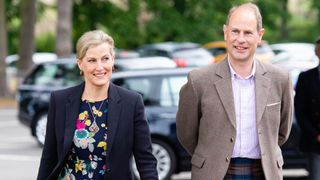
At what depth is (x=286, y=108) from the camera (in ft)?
16.7

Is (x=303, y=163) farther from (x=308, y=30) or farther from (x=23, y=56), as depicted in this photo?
(x=308, y=30)

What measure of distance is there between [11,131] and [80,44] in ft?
49.5

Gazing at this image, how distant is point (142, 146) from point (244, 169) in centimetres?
59

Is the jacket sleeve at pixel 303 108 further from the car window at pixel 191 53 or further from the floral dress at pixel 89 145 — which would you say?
the car window at pixel 191 53

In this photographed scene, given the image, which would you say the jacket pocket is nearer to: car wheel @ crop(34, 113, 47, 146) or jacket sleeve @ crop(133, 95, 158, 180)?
jacket sleeve @ crop(133, 95, 158, 180)

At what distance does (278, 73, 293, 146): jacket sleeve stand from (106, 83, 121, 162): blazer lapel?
1.00 meters

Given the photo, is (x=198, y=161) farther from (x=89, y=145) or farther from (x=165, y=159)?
(x=165, y=159)

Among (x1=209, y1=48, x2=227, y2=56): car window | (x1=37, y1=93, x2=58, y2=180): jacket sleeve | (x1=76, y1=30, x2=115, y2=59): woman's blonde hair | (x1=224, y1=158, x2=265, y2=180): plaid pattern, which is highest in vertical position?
(x1=76, y1=30, x2=115, y2=59): woman's blonde hair

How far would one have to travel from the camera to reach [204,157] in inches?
195

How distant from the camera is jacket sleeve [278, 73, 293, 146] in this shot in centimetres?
506

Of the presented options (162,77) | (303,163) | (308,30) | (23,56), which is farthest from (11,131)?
(308,30)

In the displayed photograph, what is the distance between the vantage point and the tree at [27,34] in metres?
31.4

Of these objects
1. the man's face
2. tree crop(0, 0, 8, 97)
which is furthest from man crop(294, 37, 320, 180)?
tree crop(0, 0, 8, 97)

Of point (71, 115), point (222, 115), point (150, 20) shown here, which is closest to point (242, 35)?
point (222, 115)
